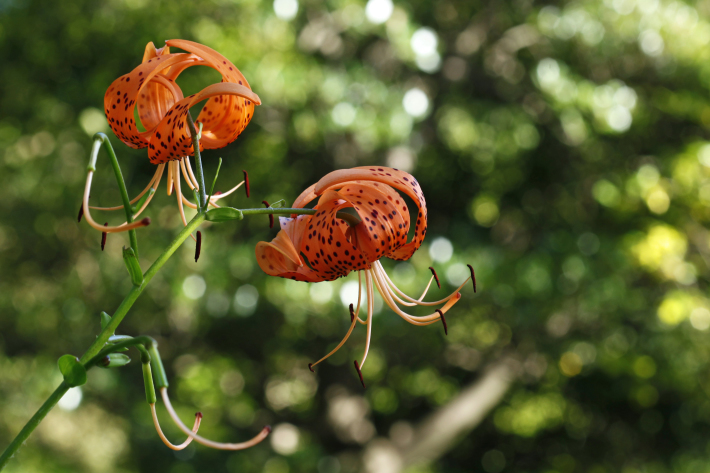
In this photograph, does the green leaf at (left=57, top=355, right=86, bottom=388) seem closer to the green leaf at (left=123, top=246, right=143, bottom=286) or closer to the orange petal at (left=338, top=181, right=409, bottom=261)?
the green leaf at (left=123, top=246, right=143, bottom=286)

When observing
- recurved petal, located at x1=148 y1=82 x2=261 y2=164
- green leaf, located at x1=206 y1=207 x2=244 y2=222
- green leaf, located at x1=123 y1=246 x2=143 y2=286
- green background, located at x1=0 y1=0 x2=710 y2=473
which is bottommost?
green background, located at x1=0 y1=0 x2=710 y2=473

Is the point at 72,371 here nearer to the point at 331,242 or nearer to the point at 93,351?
the point at 93,351

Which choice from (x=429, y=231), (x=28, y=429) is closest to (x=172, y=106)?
(x=28, y=429)

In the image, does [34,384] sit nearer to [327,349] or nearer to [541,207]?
[327,349]

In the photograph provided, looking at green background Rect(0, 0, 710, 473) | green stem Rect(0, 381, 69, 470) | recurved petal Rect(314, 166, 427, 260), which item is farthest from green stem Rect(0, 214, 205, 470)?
green background Rect(0, 0, 710, 473)

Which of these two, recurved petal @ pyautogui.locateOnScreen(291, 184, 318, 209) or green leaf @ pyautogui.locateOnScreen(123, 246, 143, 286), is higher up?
green leaf @ pyautogui.locateOnScreen(123, 246, 143, 286)

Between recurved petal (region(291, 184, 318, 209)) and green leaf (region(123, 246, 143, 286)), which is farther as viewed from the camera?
recurved petal (region(291, 184, 318, 209))
